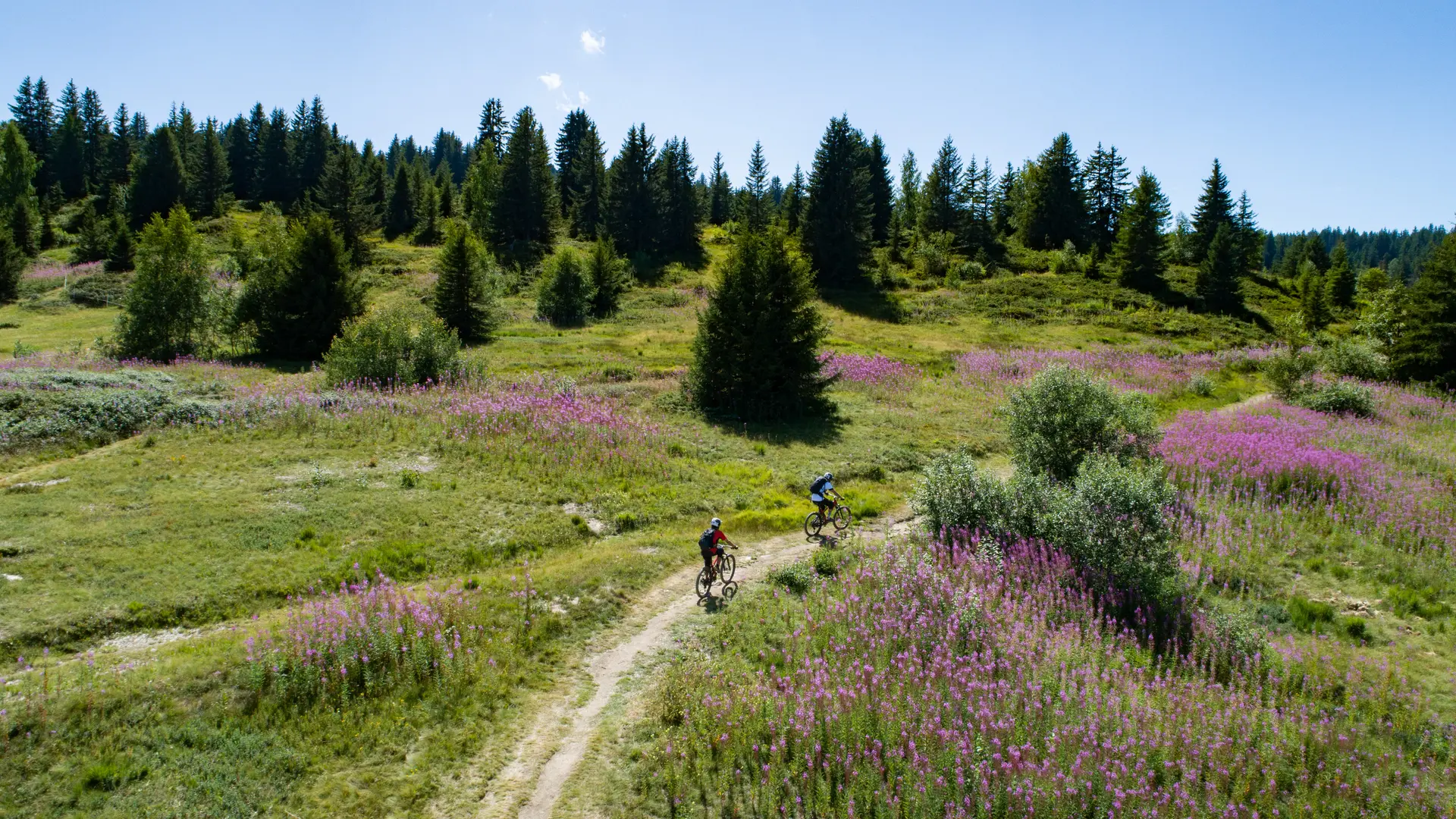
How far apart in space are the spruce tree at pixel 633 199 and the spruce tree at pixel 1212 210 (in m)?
62.6

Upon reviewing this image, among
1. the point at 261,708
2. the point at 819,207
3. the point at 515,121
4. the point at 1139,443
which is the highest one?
the point at 515,121

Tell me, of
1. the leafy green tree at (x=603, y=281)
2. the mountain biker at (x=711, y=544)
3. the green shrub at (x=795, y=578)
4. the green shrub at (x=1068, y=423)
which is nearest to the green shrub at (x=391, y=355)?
the mountain biker at (x=711, y=544)

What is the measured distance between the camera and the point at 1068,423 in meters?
18.8

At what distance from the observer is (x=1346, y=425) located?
2348 centimetres

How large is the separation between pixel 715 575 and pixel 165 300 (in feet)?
116

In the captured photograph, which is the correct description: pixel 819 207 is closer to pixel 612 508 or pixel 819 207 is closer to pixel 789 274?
pixel 789 274

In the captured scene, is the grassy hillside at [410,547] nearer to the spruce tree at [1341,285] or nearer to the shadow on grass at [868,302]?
the shadow on grass at [868,302]

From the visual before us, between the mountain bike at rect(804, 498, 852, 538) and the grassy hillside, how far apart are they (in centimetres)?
72

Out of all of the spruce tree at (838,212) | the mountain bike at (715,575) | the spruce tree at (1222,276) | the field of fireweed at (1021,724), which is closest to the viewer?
the field of fireweed at (1021,724)

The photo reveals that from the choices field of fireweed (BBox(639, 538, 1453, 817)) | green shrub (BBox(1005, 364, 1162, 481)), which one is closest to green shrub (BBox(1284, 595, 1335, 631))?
field of fireweed (BBox(639, 538, 1453, 817))

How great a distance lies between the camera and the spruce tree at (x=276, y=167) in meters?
102

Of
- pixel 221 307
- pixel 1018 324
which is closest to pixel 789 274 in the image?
pixel 221 307

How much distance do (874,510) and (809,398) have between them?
407 inches

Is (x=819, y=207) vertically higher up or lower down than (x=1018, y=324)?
higher up
